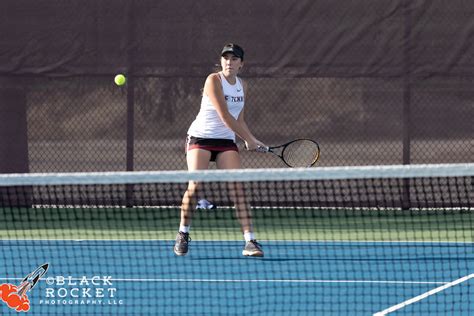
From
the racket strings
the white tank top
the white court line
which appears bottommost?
the white court line

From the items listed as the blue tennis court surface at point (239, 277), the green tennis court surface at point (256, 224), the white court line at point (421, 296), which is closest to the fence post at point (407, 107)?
the green tennis court surface at point (256, 224)

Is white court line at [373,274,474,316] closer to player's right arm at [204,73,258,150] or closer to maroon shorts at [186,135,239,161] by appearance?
player's right arm at [204,73,258,150]

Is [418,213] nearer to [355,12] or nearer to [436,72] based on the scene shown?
[436,72]

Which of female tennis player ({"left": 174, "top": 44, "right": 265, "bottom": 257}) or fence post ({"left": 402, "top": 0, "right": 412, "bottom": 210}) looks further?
fence post ({"left": 402, "top": 0, "right": 412, "bottom": 210})

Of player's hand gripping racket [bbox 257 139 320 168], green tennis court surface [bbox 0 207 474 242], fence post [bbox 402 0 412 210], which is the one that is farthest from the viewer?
fence post [bbox 402 0 412 210]

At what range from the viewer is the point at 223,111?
21.9ft

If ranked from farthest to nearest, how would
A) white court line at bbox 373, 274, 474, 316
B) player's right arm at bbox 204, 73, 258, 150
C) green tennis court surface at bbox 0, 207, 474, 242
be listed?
1. green tennis court surface at bbox 0, 207, 474, 242
2. player's right arm at bbox 204, 73, 258, 150
3. white court line at bbox 373, 274, 474, 316

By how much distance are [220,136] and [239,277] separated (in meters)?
1.08

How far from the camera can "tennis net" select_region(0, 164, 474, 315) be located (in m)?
5.17

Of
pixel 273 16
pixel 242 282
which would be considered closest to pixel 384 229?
pixel 273 16

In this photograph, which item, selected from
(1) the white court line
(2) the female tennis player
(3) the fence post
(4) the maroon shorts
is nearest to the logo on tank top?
(2) the female tennis player

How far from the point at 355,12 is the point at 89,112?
7.64 feet

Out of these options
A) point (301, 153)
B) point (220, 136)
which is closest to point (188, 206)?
point (220, 136)

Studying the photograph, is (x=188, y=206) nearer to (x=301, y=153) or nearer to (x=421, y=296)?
(x=301, y=153)
